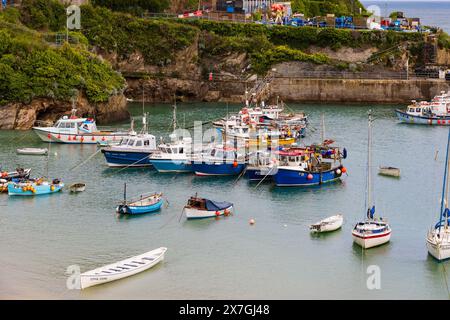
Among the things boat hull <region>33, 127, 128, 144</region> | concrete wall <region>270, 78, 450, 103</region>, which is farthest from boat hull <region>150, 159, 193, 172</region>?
concrete wall <region>270, 78, 450, 103</region>

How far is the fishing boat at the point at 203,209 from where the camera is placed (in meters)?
47.3

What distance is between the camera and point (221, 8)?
108m

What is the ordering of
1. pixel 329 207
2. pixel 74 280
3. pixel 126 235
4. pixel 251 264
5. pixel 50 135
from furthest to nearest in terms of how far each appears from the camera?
pixel 50 135
pixel 329 207
pixel 126 235
pixel 251 264
pixel 74 280

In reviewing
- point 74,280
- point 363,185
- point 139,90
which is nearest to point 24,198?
point 74,280

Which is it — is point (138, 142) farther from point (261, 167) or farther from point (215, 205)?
point (215, 205)

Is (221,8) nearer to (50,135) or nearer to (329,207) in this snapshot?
(50,135)

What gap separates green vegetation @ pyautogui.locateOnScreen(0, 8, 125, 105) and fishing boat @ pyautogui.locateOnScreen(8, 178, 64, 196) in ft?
64.4

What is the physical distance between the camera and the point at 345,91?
307ft

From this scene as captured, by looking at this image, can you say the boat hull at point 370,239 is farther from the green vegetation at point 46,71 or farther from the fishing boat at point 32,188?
the green vegetation at point 46,71

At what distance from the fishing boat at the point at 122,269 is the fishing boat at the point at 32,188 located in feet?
41.6

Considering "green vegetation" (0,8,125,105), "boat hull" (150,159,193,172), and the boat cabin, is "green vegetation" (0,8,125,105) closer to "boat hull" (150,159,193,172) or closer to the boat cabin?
the boat cabin

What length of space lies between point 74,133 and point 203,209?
21.4 meters

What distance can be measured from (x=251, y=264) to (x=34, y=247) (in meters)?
9.05

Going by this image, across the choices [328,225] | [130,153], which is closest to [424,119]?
[130,153]
